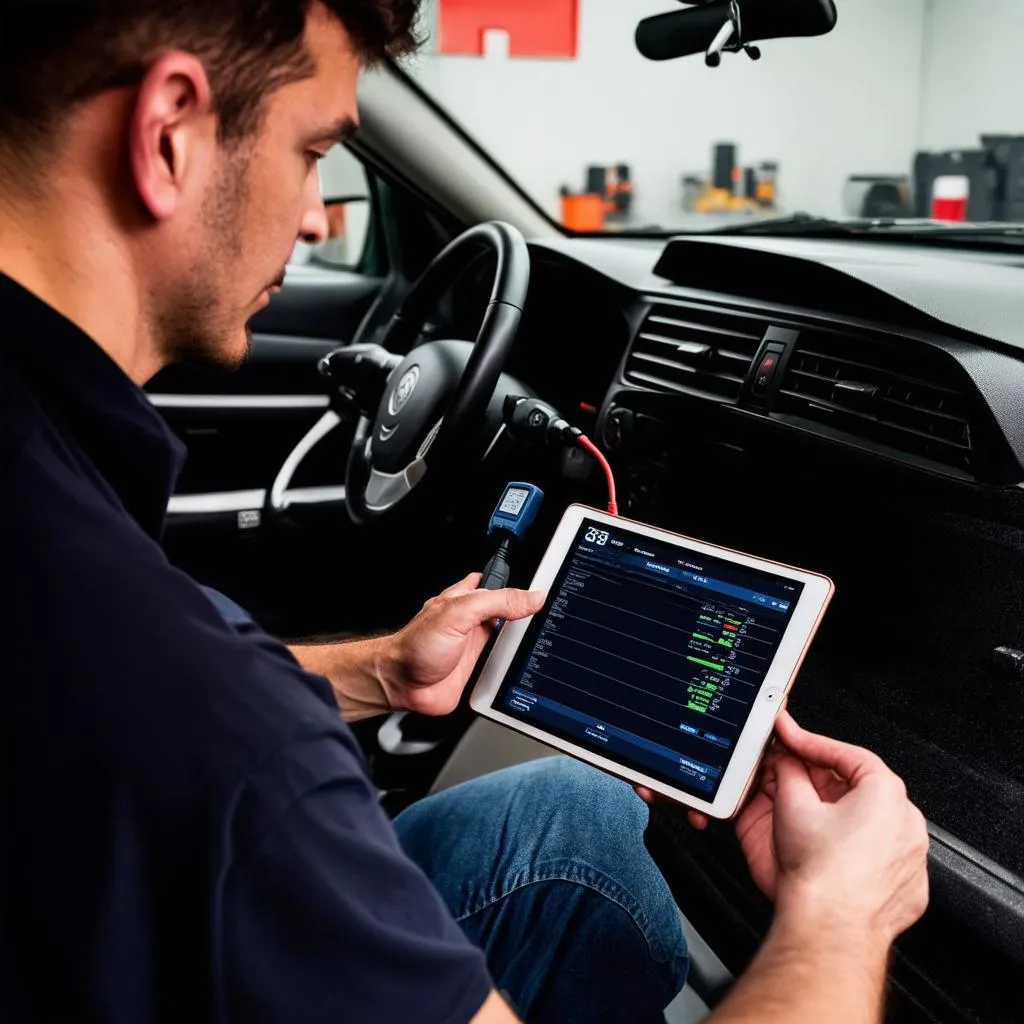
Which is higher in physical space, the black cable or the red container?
the red container

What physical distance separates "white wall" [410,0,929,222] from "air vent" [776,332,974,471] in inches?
222

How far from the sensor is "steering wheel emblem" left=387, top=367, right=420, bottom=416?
1.43m

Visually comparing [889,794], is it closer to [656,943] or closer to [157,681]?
[656,943]

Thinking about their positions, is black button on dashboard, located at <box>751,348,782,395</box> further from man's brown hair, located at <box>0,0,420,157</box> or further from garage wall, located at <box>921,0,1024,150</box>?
garage wall, located at <box>921,0,1024,150</box>

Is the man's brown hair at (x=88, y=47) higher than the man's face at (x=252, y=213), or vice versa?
the man's brown hair at (x=88, y=47)

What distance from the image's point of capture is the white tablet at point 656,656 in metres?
0.97

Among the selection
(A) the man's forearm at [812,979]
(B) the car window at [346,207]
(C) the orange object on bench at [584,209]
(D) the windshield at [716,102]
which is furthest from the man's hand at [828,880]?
(D) the windshield at [716,102]

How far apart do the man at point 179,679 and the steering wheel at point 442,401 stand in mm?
495

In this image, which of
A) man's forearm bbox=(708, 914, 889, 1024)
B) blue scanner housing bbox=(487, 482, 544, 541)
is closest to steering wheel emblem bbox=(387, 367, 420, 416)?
blue scanner housing bbox=(487, 482, 544, 541)

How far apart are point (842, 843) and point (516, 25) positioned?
6211 millimetres

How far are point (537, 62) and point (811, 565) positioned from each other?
594cm

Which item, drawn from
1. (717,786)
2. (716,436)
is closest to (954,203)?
(716,436)

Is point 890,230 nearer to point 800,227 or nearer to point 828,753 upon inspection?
point 800,227

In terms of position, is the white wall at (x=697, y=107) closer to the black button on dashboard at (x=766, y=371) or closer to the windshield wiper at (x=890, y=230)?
the windshield wiper at (x=890, y=230)
